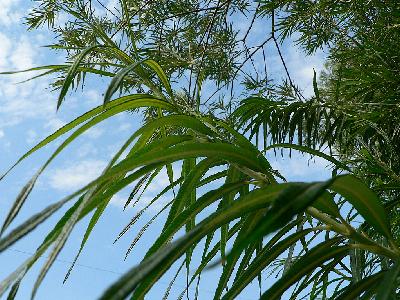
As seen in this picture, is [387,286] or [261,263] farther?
[261,263]

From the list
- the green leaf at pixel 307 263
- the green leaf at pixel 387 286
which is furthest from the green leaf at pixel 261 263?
the green leaf at pixel 387 286

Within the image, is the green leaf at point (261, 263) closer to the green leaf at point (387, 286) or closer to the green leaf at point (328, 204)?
the green leaf at point (328, 204)

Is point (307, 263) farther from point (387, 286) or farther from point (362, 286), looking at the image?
point (387, 286)

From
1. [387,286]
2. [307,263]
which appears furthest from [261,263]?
[387,286]

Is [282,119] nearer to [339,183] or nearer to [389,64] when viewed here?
[389,64]

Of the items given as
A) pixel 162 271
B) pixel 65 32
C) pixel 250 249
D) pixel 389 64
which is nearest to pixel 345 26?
pixel 389 64

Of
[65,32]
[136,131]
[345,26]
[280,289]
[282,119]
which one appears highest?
[65,32]

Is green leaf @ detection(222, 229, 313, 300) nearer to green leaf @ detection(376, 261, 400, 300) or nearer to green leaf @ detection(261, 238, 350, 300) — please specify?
green leaf @ detection(261, 238, 350, 300)

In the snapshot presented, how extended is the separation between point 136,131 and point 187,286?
0.57 feet

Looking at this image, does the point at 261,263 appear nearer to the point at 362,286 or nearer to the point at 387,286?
the point at 362,286

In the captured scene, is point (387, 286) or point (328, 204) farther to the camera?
point (328, 204)

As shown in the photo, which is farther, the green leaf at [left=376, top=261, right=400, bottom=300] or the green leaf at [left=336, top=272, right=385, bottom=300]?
the green leaf at [left=336, top=272, right=385, bottom=300]

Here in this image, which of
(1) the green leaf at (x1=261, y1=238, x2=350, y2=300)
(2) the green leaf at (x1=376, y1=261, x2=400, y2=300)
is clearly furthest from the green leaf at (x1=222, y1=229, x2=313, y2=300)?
(2) the green leaf at (x1=376, y1=261, x2=400, y2=300)

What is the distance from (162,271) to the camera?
0.47 meters
